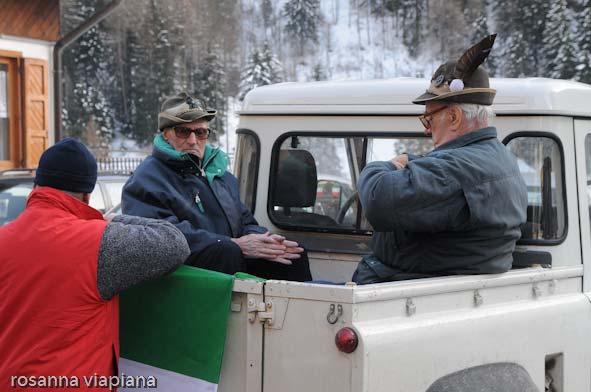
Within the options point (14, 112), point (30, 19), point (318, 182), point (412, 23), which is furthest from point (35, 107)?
point (412, 23)

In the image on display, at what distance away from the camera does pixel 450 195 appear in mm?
3529

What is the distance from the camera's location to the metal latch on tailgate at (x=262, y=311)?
3.17 metres

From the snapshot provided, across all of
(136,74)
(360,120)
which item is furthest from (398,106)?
(136,74)

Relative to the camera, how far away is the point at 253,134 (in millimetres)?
5324

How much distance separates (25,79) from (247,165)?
1364cm

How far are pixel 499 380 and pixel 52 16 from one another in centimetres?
1671

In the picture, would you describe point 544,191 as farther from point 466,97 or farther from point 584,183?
point 466,97

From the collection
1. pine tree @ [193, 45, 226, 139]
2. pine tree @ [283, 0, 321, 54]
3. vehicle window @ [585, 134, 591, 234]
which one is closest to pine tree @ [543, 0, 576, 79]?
pine tree @ [193, 45, 226, 139]

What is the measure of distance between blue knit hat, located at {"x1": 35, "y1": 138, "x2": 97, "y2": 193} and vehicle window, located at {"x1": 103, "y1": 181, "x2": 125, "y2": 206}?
772 centimetres

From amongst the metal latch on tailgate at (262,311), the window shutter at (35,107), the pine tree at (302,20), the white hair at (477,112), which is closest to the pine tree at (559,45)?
the pine tree at (302,20)

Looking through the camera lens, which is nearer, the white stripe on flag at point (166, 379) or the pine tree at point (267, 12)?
the white stripe on flag at point (166, 379)

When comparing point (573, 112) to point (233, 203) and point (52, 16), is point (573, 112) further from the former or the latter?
point (52, 16)

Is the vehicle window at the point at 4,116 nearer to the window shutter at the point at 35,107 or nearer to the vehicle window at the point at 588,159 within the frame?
the window shutter at the point at 35,107

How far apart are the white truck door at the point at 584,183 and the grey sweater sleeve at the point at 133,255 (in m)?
2.21
